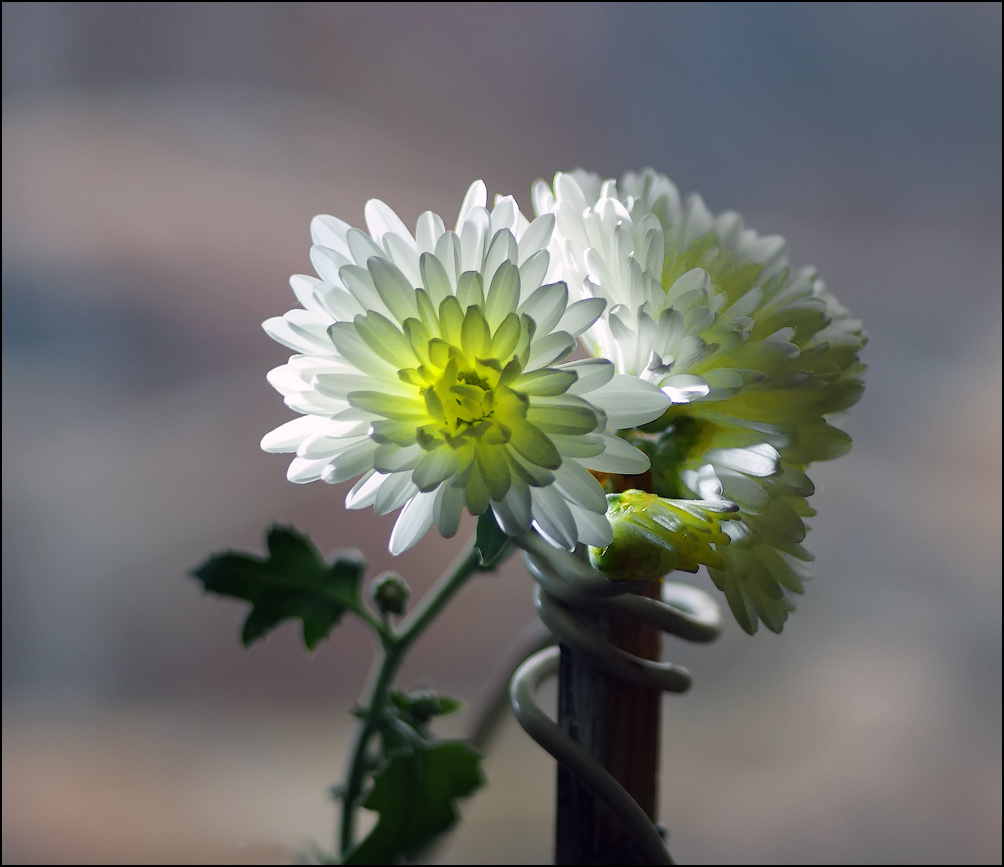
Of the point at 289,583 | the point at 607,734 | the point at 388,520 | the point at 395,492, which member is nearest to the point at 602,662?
the point at 607,734

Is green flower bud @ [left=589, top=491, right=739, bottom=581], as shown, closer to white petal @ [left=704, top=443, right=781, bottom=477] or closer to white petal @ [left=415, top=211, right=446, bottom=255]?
white petal @ [left=704, top=443, right=781, bottom=477]

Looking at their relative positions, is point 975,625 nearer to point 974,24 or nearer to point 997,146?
point 997,146

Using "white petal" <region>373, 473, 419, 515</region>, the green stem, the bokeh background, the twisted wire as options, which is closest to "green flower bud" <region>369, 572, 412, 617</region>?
the green stem

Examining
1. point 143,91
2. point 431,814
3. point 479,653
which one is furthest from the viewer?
point 479,653

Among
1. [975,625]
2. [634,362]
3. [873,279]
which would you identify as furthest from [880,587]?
[634,362]

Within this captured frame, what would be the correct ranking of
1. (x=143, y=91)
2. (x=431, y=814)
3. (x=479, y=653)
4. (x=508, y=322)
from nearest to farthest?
(x=508, y=322) → (x=431, y=814) → (x=143, y=91) → (x=479, y=653)

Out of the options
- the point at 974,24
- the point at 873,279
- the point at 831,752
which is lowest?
the point at 831,752

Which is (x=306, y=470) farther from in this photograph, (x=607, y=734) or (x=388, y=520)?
(x=388, y=520)

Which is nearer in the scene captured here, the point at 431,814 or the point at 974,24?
the point at 431,814
